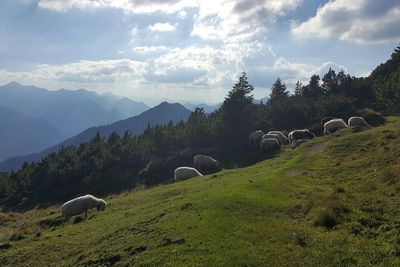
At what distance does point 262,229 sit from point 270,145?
48.3 meters

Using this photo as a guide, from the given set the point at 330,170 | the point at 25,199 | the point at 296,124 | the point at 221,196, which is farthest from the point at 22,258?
the point at 296,124

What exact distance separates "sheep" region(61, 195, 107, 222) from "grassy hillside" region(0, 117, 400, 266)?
14.7 feet

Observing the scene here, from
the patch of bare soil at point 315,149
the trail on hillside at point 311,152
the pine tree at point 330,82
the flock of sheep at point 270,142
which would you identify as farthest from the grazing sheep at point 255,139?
the pine tree at point 330,82

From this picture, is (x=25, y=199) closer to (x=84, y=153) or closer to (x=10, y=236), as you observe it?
(x=84, y=153)

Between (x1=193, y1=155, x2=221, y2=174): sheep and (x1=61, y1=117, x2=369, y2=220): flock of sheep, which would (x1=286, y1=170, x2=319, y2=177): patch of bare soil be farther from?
(x1=193, y1=155, x2=221, y2=174): sheep

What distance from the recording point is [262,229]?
18375mm

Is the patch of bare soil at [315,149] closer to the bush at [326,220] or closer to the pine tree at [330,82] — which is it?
the bush at [326,220]

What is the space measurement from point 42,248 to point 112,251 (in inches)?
292

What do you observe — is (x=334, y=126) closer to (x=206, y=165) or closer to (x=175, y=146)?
(x=206, y=165)

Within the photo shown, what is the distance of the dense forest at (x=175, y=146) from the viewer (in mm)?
74312

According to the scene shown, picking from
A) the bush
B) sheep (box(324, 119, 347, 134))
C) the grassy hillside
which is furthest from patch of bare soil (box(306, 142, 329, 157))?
the bush

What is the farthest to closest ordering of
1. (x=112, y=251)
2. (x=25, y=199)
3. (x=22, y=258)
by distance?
(x=25, y=199), (x=22, y=258), (x=112, y=251)

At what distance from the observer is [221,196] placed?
25.2m

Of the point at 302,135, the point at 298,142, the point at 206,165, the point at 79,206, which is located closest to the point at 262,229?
the point at 79,206
